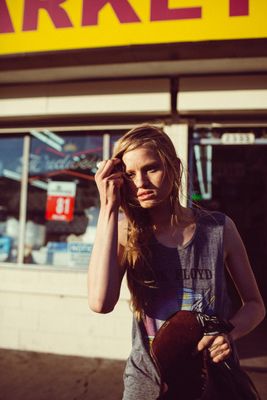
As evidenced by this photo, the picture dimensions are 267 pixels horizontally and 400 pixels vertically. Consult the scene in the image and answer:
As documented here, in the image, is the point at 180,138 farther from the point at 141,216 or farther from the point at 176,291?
the point at 176,291

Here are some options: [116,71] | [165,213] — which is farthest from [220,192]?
[165,213]

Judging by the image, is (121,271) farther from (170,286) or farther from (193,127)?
(193,127)

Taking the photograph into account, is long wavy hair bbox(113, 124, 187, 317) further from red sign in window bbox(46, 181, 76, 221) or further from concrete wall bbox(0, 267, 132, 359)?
red sign in window bbox(46, 181, 76, 221)

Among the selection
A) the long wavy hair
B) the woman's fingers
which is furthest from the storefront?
the woman's fingers

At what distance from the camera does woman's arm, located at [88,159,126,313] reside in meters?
1.06

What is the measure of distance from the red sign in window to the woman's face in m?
3.47

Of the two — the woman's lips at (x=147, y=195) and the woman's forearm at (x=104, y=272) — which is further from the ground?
the woman's lips at (x=147, y=195)

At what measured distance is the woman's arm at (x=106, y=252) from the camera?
3.49 ft

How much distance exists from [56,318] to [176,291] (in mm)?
3513

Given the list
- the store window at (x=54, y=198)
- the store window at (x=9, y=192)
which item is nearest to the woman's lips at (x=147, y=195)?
the store window at (x=54, y=198)

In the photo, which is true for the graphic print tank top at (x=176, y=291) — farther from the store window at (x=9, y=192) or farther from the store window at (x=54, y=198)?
the store window at (x=9, y=192)

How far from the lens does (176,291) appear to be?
1.12 metres

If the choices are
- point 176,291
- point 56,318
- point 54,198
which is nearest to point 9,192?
point 54,198

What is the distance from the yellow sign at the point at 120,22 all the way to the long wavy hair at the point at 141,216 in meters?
2.63
